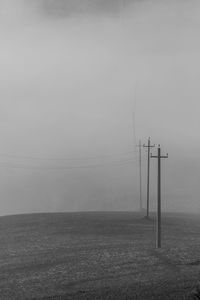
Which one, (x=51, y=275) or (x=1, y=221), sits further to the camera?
(x=1, y=221)

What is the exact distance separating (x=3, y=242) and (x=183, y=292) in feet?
101

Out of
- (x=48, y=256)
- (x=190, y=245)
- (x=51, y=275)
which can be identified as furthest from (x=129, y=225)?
(x=51, y=275)

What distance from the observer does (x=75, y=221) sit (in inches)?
2813

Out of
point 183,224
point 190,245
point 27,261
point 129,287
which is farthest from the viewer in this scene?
point 183,224

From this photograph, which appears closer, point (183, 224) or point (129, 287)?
point (129, 287)

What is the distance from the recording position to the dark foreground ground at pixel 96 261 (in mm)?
31125

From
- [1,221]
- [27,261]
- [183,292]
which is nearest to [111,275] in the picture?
[183,292]

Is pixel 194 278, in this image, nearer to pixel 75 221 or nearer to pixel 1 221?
pixel 75 221

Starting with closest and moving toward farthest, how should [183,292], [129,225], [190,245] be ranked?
[183,292] → [190,245] → [129,225]

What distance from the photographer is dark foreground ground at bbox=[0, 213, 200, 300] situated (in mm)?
31125

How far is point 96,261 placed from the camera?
41.5 m

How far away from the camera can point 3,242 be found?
5572 centimetres

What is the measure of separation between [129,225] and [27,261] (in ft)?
85.8

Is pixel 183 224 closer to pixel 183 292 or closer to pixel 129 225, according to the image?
pixel 129 225
